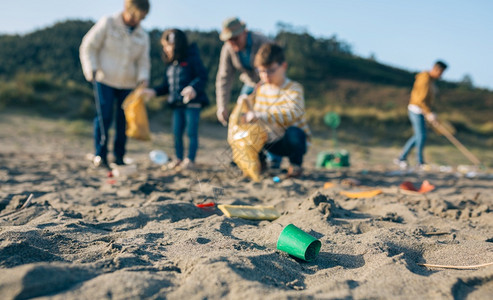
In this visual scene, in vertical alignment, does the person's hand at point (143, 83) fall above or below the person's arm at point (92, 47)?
below

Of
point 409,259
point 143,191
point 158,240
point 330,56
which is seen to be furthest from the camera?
point 330,56

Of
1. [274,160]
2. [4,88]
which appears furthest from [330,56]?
[274,160]

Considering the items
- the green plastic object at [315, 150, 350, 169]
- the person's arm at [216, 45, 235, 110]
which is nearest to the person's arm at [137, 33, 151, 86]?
the person's arm at [216, 45, 235, 110]

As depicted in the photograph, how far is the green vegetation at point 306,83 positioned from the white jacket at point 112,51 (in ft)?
17.5

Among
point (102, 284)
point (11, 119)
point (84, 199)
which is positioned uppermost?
point (102, 284)

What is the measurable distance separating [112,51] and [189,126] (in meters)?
1.05

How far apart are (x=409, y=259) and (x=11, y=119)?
7.93 m

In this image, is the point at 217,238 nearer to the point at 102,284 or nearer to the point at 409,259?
the point at 102,284

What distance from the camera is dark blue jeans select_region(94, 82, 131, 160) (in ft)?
13.4

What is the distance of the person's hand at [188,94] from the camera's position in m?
3.93

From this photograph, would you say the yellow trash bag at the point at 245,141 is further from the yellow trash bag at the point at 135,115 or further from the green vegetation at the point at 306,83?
the green vegetation at the point at 306,83

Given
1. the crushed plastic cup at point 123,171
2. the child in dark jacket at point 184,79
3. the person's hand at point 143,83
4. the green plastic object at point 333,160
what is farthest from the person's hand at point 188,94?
the green plastic object at point 333,160

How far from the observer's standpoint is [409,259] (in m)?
1.80

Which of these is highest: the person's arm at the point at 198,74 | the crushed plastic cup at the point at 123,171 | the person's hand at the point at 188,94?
the person's arm at the point at 198,74
